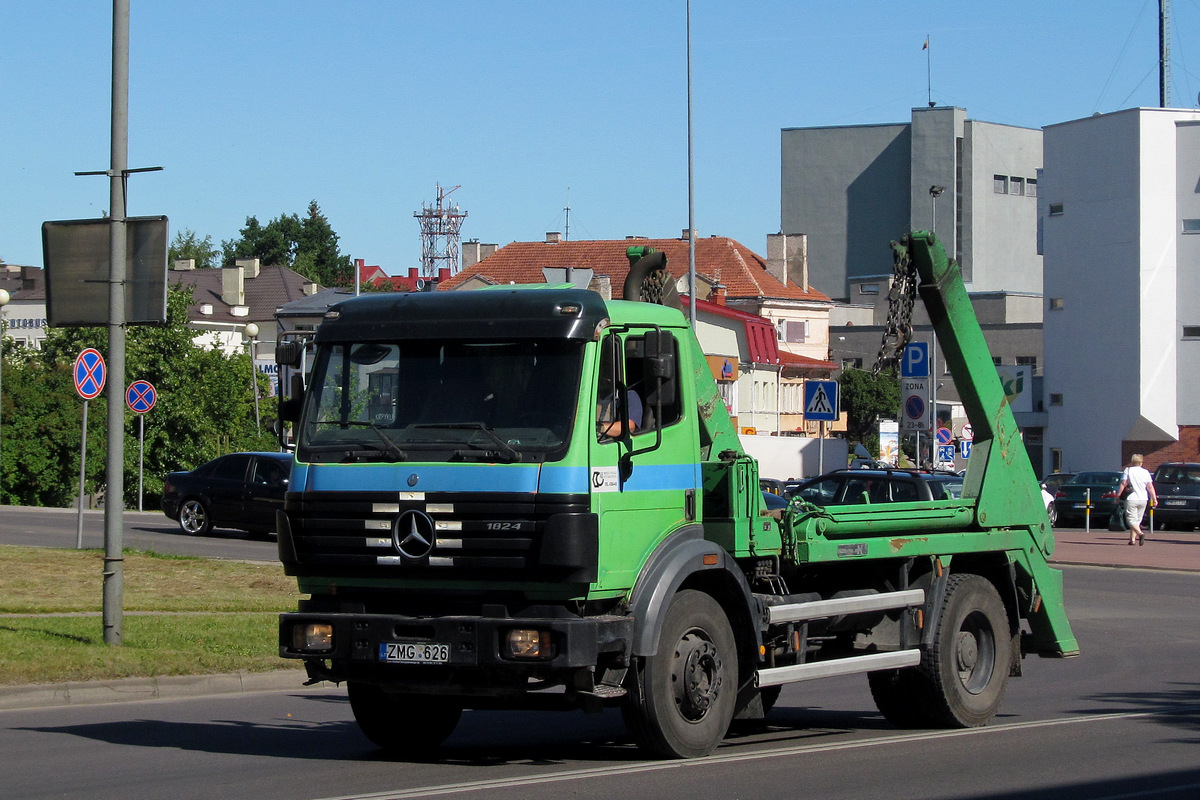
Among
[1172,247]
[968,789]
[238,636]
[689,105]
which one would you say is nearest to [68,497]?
[689,105]

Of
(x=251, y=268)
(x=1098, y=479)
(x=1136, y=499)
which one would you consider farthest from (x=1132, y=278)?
Result: (x=251, y=268)

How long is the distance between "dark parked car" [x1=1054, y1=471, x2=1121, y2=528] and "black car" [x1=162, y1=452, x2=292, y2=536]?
25500 millimetres

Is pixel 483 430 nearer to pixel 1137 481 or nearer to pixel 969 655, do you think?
pixel 969 655

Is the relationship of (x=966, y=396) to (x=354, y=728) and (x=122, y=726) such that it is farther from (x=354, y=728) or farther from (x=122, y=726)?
(x=122, y=726)

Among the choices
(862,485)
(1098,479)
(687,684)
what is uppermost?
(862,485)

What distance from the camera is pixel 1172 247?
5741cm

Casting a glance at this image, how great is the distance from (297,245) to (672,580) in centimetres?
13323

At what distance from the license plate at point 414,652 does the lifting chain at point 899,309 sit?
434 cm

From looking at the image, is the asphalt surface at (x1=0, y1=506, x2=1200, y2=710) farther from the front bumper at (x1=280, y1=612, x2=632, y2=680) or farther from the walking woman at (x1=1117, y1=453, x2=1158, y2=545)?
the walking woman at (x1=1117, y1=453, x2=1158, y2=545)

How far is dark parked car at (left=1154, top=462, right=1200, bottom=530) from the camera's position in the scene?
41.4 meters

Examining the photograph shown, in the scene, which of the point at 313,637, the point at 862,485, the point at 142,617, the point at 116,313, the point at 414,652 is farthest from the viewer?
the point at 862,485

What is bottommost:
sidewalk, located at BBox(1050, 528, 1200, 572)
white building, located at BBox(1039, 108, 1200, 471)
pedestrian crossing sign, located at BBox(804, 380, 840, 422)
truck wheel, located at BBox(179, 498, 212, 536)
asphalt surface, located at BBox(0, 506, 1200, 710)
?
sidewalk, located at BBox(1050, 528, 1200, 572)

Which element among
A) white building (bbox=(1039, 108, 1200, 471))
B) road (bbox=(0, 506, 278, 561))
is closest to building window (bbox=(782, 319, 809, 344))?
white building (bbox=(1039, 108, 1200, 471))

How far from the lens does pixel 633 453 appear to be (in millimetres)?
8383
